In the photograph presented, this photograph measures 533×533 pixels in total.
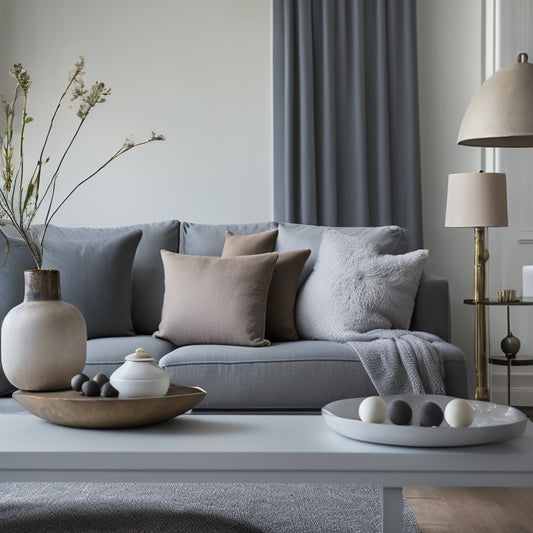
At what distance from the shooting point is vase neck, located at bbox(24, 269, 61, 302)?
6.85 ft

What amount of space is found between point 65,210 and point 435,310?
2.23 m

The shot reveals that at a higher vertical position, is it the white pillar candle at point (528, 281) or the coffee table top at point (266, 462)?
the white pillar candle at point (528, 281)

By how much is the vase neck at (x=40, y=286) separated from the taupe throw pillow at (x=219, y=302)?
109 cm

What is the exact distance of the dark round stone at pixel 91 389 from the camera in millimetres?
1857

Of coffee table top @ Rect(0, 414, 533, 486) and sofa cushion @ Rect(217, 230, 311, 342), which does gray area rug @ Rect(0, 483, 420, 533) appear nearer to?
coffee table top @ Rect(0, 414, 533, 486)

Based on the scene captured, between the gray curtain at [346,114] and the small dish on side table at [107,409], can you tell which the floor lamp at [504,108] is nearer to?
the gray curtain at [346,114]

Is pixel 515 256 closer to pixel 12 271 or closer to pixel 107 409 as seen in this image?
pixel 12 271

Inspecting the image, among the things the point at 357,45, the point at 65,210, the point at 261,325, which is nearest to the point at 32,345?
the point at 261,325

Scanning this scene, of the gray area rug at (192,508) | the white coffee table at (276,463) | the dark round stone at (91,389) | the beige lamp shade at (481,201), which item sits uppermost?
the beige lamp shade at (481,201)

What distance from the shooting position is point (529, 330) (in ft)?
14.4

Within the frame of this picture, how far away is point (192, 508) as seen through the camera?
7.87 feet

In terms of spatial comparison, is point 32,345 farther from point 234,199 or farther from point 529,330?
point 529,330

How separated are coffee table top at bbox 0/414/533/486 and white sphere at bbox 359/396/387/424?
0.08 meters

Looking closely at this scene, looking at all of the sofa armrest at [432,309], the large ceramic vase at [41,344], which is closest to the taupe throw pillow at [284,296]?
the sofa armrest at [432,309]
